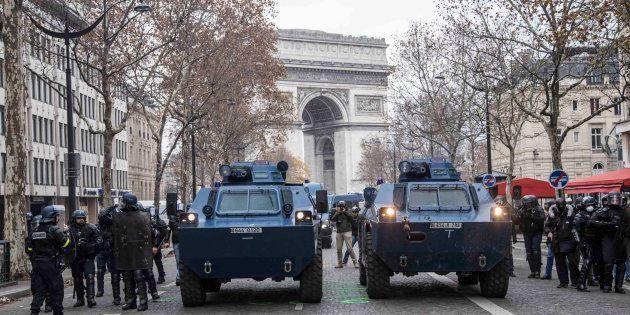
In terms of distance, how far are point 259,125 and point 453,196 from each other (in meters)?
52.6

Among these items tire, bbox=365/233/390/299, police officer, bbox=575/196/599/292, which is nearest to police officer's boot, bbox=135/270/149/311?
tire, bbox=365/233/390/299

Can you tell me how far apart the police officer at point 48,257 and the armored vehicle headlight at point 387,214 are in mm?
4768

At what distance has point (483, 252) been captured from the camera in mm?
16516

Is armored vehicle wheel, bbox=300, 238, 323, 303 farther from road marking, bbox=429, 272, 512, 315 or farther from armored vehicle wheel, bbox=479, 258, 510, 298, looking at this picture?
armored vehicle wheel, bbox=479, 258, 510, 298

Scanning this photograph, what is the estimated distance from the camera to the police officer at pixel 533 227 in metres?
22.0

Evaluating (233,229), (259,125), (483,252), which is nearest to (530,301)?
(483,252)

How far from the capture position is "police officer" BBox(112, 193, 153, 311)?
1656 centimetres

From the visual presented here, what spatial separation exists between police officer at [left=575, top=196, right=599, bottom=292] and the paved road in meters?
0.35

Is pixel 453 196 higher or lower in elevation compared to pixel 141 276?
higher

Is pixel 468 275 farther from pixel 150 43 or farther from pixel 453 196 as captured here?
pixel 150 43

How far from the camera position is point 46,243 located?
15289 mm

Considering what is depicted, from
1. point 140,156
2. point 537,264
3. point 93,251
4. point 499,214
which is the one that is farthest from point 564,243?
point 140,156

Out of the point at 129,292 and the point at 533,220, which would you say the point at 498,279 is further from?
the point at 129,292

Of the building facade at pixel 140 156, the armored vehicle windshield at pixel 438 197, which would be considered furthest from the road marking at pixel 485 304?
the building facade at pixel 140 156
